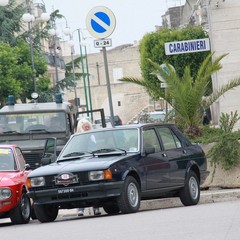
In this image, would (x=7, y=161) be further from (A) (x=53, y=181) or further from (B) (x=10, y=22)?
(B) (x=10, y=22)

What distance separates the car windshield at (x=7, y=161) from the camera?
67.6 ft

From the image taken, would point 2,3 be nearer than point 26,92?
Yes

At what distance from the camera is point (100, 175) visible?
1798 cm

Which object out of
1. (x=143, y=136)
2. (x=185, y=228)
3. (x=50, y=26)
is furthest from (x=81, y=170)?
(x=50, y=26)

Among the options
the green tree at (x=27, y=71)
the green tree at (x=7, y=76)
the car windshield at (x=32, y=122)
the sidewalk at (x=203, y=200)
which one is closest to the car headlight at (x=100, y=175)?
the sidewalk at (x=203, y=200)

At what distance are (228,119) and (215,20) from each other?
16490mm

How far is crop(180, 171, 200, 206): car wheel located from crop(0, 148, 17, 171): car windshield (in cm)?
314

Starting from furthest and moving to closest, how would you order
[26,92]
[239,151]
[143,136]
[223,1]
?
[26,92]
[223,1]
[239,151]
[143,136]

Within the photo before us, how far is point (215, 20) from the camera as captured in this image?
3972 centimetres

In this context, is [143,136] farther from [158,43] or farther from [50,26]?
[50,26]

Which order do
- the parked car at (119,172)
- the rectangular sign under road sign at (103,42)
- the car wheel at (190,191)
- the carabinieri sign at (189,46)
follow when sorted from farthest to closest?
the carabinieri sign at (189,46) < the rectangular sign under road sign at (103,42) < the car wheel at (190,191) < the parked car at (119,172)

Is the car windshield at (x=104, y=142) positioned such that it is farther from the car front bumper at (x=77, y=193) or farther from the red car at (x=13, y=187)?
the car front bumper at (x=77, y=193)

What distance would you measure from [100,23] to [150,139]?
2.66m

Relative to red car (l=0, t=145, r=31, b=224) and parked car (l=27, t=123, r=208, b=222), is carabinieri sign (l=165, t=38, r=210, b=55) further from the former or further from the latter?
red car (l=0, t=145, r=31, b=224)
